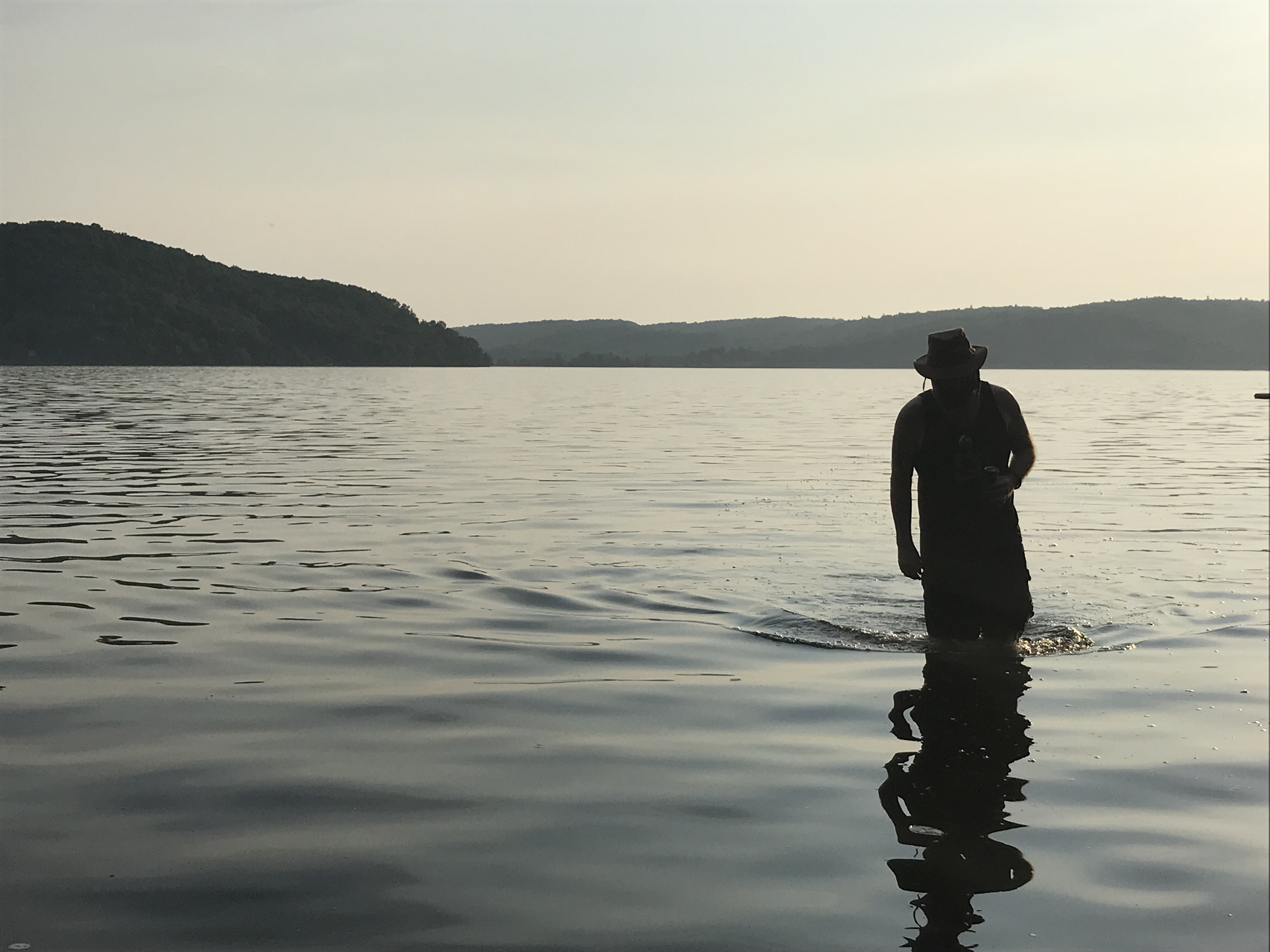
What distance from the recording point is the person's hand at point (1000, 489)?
805 centimetres

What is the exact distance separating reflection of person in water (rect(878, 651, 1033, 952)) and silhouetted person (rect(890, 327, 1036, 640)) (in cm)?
50

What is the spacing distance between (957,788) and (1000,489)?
277cm

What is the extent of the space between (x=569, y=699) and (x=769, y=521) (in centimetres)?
946

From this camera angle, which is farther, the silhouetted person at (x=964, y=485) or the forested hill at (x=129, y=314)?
the forested hill at (x=129, y=314)

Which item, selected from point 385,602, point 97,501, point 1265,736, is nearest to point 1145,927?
point 1265,736

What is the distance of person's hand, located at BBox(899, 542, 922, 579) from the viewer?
840cm

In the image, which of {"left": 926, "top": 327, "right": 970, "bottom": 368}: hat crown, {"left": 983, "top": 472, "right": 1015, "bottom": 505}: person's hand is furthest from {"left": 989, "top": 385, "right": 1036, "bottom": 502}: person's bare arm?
{"left": 926, "top": 327, "right": 970, "bottom": 368}: hat crown

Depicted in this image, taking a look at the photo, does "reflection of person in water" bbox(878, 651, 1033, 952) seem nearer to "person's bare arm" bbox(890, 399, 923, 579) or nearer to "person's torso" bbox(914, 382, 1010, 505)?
"person's bare arm" bbox(890, 399, 923, 579)

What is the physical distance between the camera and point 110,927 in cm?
428

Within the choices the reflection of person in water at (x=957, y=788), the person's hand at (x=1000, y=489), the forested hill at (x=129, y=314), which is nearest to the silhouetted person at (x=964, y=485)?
the person's hand at (x=1000, y=489)

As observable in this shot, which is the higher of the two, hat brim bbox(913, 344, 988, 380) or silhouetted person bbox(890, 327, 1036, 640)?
hat brim bbox(913, 344, 988, 380)

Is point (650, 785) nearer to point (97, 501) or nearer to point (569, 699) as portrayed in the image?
point (569, 699)

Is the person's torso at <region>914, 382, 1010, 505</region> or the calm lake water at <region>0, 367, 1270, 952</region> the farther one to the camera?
the person's torso at <region>914, 382, 1010, 505</region>

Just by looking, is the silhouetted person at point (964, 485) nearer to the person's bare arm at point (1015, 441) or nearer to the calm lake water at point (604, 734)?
the person's bare arm at point (1015, 441)
